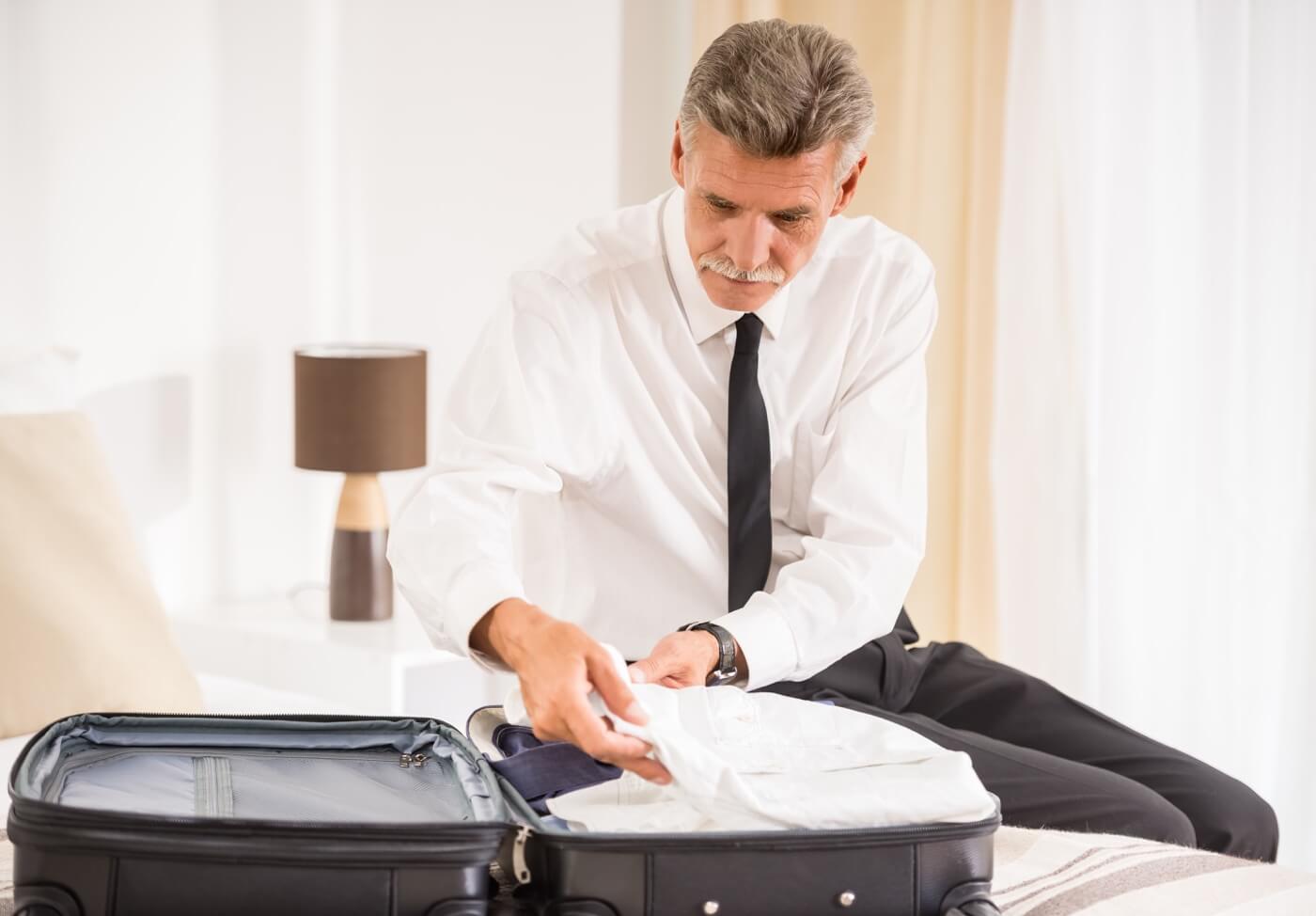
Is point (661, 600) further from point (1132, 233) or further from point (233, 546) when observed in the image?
point (233, 546)

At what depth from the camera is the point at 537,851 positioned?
0.88 metres

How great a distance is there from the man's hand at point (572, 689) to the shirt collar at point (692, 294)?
571 mm

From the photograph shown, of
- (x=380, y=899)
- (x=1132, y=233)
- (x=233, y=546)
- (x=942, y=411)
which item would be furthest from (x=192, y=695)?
(x=1132, y=233)

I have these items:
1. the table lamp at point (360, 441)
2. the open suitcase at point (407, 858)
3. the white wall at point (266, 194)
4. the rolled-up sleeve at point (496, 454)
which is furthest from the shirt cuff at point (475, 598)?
the white wall at point (266, 194)

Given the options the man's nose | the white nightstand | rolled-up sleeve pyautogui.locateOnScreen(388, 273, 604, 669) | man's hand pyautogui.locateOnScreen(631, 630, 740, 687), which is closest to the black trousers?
man's hand pyautogui.locateOnScreen(631, 630, 740, 687)

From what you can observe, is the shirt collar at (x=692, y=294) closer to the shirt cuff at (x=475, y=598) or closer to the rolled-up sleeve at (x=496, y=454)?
the rolled-up sleeve at (x=496, y=454)

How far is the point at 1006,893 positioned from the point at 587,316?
82 centimetres

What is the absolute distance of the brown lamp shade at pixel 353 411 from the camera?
2527 mm

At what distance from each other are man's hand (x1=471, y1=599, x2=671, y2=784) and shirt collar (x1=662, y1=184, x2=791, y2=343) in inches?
22.5

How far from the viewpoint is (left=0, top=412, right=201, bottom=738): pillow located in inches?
71.1

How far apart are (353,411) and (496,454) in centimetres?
116

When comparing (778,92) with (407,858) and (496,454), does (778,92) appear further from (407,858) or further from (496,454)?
(407,858)

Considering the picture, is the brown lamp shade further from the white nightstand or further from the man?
the man

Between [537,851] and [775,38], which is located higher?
[775,38]
